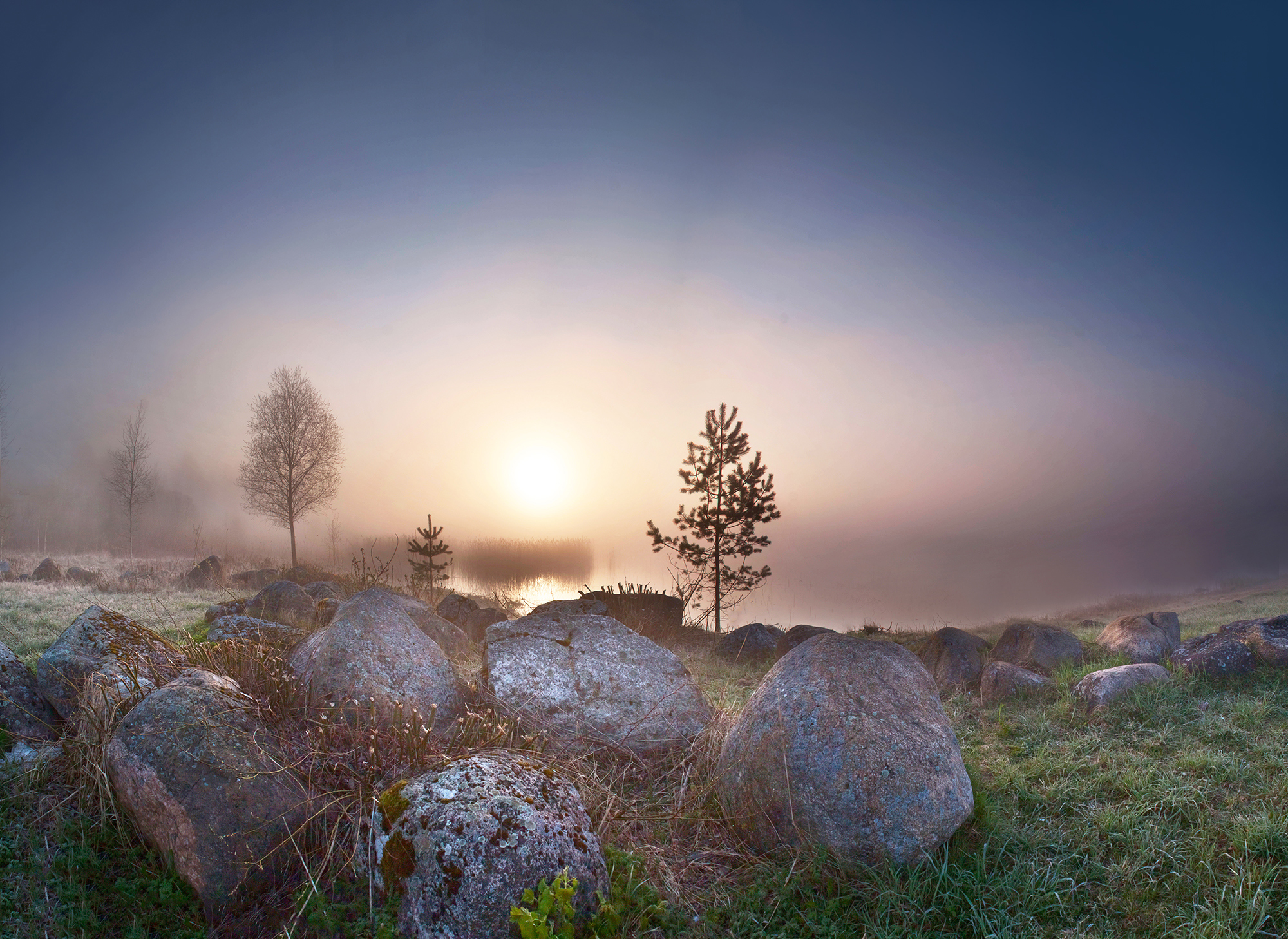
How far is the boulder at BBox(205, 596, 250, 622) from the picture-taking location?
481 inches

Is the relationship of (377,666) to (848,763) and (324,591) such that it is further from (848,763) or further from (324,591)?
(324,591)

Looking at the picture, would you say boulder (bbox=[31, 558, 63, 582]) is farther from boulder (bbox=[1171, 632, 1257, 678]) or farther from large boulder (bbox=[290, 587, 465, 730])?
boulder (bbox=[1171, 632, 1257, 678])

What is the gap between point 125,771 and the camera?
4.37 m

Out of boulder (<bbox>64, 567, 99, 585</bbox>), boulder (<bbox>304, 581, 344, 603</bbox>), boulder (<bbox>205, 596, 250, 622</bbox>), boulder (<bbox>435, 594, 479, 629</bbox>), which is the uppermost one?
boulder (<bbox>64, 567, 99, 585</bbox>)

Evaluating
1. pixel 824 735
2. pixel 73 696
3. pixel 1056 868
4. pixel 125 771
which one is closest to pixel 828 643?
pixel 824 735

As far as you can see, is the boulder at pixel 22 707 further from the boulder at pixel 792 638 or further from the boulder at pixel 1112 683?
the boulder at pixel 792 638

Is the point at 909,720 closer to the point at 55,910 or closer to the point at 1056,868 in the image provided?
the point at 1056,868

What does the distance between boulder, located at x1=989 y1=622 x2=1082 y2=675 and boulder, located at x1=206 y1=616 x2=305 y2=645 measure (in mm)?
11081

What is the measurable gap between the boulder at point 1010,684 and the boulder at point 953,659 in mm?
1115

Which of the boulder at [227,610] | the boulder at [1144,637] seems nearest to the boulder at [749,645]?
the boulder at [1144,637]

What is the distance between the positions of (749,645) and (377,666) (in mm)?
10122

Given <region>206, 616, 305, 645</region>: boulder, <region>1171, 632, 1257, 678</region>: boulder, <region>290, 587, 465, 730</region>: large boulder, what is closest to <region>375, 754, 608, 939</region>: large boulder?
<region>290, 587, 465, 730</region>: large boulder

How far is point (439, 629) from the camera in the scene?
33.6ft

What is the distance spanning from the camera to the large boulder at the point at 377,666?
598cm
